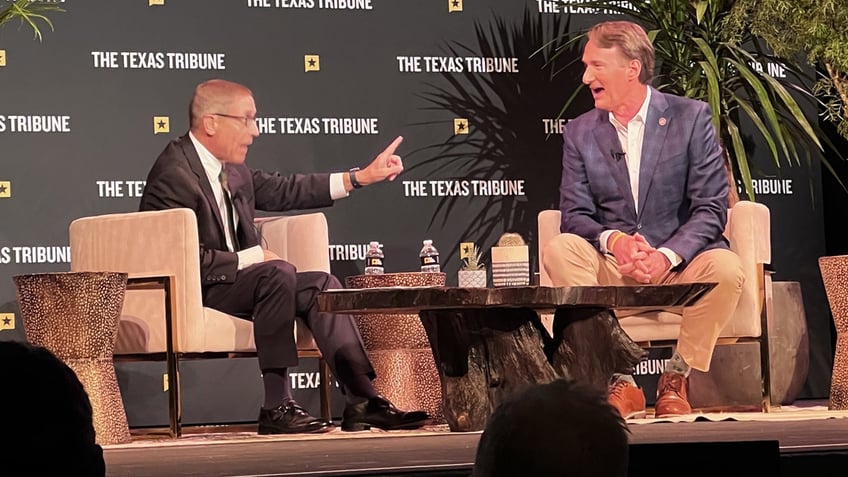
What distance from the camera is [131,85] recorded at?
5961 mm

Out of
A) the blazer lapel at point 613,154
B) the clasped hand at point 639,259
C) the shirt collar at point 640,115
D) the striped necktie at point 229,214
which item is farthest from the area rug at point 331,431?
the shirt collar at point 640,115

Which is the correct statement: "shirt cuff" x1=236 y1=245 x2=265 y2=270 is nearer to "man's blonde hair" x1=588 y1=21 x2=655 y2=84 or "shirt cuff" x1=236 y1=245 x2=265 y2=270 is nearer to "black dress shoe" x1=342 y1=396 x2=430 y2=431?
"black dress shoe" x1=342 y1=396 x2=430 y2=431

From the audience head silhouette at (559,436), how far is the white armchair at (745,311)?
3.59 meters

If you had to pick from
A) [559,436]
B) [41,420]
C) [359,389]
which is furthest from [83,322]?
[559,436]

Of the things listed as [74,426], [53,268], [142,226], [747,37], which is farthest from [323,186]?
[74,426]

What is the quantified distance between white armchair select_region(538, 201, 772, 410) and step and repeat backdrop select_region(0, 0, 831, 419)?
125 cm

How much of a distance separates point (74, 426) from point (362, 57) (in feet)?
16.8

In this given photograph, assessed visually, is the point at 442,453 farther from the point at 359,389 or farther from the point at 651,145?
the point at 651,145

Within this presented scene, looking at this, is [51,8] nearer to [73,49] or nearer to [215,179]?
[73,49]

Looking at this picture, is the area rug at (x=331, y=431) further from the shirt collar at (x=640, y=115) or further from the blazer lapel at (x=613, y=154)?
the shirt collar at (x=640, y=115)

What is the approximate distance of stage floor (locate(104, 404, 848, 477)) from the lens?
208cm

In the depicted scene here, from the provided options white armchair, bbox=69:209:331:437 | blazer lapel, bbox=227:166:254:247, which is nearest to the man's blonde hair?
blazer lapel, bbox=227:166:254:247

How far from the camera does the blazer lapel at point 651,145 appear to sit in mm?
5031

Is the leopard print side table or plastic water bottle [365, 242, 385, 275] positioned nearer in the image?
the leopard print side table
